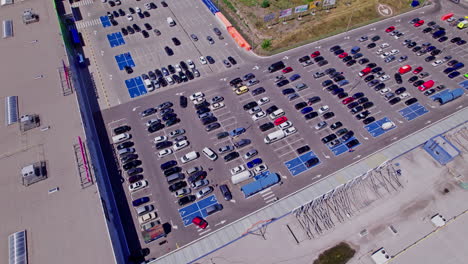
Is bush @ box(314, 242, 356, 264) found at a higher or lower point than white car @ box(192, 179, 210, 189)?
lower

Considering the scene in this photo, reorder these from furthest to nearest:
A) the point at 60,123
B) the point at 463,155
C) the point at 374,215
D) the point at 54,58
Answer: the point at 54,58 < the point at 463,155 < the point at 60,123 < the point at 374,215

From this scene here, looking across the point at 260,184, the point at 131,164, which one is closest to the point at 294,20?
the point at 260,184

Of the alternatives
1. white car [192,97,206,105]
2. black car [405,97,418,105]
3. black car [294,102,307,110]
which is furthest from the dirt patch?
black car [405,97,418,105]

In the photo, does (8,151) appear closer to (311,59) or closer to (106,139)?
(106,139)

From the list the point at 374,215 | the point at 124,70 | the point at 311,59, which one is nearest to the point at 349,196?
the point at 374,215

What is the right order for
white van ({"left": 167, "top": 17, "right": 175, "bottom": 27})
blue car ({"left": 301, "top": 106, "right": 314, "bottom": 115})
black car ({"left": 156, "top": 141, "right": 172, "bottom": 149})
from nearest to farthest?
1. black car ({"left": 156, "top": 141, "right": 172, "bottom": 149})
2. blue car ({"left": 301, "top": 106, "right": 314, "bottom": 115})
3. white van ({"left": 167, "top": 17, "right": 175, "bottom": 27})

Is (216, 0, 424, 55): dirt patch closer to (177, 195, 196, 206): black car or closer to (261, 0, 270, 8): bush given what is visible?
(261, 0, 270, 8): bush

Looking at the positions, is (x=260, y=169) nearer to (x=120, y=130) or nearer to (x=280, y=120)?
(x=280, y=120)
